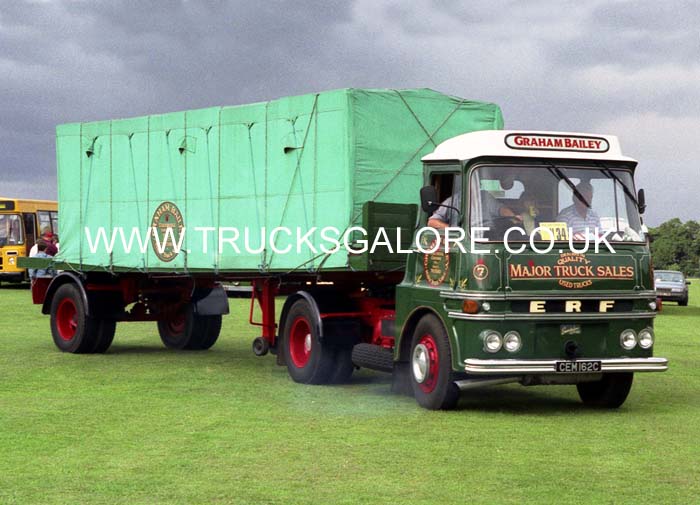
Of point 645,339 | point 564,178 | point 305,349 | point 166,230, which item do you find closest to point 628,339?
point 645,339

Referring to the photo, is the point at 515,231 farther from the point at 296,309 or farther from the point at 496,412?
the point at 296,309

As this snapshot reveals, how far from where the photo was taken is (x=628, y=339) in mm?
12273

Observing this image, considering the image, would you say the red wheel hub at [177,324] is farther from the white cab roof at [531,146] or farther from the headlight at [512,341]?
the headlight at [512,341]

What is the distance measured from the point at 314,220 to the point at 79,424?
4.52 m

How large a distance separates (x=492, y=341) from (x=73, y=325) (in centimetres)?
942

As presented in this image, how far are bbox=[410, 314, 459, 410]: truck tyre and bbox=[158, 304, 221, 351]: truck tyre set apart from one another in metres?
7.46

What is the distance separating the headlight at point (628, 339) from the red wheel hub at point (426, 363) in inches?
73.4

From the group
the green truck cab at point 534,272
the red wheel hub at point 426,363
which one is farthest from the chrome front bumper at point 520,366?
the red wheel hub at point 426,363

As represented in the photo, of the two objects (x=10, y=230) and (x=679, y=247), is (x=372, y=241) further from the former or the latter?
(x=679, y=247)

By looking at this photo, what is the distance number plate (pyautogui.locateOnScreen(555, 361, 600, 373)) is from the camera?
467 inches

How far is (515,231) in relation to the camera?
12031 mm

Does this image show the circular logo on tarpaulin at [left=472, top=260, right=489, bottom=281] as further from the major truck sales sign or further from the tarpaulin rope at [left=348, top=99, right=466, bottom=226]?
the tarpaulin rope at [left=348, top=99, right=466, bottom=226]

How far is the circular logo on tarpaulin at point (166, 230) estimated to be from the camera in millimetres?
17156

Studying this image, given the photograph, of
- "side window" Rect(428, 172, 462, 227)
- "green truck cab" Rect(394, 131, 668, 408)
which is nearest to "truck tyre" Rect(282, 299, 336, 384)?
"green truck cab" Rect(394, 131, 668, 408)
